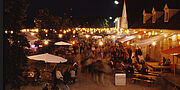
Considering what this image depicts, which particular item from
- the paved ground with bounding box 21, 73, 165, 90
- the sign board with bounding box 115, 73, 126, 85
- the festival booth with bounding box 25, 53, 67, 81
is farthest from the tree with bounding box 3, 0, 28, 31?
the sign board with bounding box 115, 73, 126, 85

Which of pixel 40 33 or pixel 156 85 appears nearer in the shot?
pixel 156 85

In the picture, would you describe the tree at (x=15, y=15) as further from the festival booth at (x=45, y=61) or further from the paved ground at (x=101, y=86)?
the paved ground at (x=101, y=86)

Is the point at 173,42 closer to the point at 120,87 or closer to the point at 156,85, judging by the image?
the point at 156,85

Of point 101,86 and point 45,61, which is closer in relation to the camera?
point 45,61

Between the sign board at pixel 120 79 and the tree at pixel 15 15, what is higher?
the tree at pixel 15 15

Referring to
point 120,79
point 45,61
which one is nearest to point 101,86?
point 120,79

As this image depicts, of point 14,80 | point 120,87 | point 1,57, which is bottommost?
point 120,87

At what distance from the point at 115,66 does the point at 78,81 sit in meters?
3.09

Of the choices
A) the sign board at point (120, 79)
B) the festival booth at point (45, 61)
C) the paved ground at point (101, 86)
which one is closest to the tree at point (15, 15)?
the festival booth at point (45, 61)

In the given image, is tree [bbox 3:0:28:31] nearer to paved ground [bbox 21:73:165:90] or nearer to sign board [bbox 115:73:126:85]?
paved ground [bbox 21:73:165:90]

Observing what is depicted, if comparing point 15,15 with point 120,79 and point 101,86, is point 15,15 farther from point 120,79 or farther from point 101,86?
point 120,79

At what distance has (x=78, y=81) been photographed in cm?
1272

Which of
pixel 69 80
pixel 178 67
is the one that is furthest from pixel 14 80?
pixel 178 67

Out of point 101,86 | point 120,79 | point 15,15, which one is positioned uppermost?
point 15,15
